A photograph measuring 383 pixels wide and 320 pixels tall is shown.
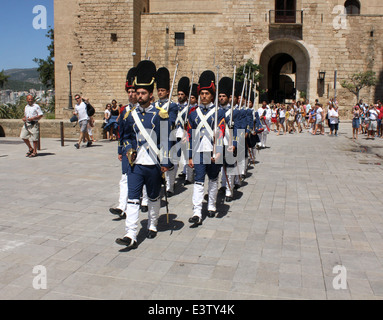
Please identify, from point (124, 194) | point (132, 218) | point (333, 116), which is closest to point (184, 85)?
point (124, 194)

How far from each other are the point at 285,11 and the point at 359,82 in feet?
21.9

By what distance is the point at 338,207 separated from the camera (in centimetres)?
640

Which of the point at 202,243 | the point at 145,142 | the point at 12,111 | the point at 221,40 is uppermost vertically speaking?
the point at 221,40

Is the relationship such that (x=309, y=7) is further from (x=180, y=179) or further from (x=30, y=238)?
(x=30, y=238)

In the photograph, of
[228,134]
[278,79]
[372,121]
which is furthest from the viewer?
[278,79]

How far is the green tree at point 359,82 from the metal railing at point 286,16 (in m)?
5.00

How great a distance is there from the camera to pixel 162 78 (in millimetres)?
6824

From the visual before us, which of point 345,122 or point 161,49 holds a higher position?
point 161,49

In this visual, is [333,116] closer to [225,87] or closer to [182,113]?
[182,113]

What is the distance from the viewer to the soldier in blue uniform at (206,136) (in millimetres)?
5730

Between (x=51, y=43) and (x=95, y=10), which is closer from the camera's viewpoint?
(x=95, y=10)

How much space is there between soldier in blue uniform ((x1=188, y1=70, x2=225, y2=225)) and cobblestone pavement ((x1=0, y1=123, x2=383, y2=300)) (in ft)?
2.29
